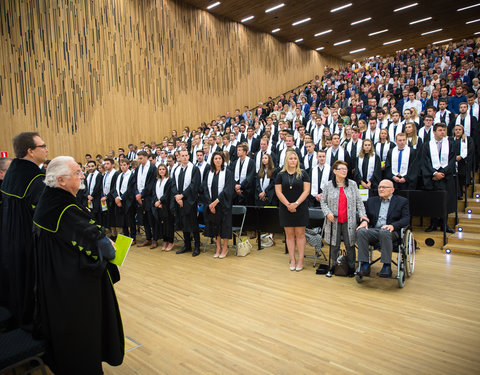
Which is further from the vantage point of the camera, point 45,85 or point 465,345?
point 45,85

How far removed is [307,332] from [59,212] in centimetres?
214

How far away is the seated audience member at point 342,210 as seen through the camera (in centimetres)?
402

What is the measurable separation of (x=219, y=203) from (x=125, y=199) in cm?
227

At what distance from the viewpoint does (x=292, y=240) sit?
451 cm

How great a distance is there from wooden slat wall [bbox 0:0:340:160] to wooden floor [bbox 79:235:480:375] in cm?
763

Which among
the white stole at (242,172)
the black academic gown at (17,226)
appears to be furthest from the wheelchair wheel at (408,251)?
the black academic gown at (17,226)

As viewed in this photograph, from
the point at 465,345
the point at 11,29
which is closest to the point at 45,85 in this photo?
the point at 11,29

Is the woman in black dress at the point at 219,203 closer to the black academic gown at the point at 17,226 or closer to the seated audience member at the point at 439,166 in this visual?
the black academic gown at the point at 17,226

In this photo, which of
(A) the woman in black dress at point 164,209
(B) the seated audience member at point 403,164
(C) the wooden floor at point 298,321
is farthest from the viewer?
(A) the woman in black dress at point 164,209

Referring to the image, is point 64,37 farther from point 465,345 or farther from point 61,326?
point 465,345

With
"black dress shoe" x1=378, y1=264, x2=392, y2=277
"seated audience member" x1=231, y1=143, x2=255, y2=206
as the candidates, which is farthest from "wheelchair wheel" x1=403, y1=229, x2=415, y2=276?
"seated audience member" x1=231, y1=143, x2=255, y2=206

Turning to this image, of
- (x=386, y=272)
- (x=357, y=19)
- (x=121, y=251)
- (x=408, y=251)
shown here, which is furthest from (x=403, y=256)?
(x=357, y=19)

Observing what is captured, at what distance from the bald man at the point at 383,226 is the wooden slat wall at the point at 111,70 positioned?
31.2ft

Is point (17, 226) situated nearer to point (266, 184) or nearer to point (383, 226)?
point (383, 226)
